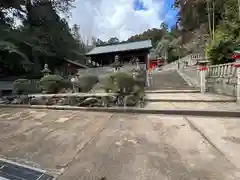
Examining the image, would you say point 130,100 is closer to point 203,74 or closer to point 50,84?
point 203,74

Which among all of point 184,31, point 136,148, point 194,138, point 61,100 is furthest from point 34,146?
point 184,31

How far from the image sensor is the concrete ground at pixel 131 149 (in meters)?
1.59

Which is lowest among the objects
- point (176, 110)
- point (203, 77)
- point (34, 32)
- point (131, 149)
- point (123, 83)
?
point (131, 149)

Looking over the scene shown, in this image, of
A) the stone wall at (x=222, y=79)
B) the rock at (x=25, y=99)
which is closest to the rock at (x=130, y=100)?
the stone wall at (x=222, y=79)

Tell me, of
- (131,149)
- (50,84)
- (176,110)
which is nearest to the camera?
(131,149)

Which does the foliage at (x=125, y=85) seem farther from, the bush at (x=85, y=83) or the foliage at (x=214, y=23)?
the bush at (x=85, y=83)

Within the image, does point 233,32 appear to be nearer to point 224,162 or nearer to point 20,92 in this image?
point 224,162

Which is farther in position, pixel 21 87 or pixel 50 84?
pixel 50 84

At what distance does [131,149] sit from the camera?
6.95 feet

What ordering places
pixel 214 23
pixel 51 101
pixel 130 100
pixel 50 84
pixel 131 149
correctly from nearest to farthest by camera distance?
pixel 131 149
pixel 130 100
pixel 51 101
pixel 50 84
pixel 214 23

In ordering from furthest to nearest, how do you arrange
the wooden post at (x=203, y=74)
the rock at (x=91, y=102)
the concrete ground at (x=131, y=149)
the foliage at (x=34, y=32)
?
the foliage at (x=34, y=32), the wooden post at (x=203, y=74), the rock at (x=91, y=102), the concrete ground at (x=131, y=149)

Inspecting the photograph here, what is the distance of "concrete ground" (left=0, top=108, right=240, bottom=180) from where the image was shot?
1.59 m

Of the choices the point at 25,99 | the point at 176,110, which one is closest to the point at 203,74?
the point at 176,110

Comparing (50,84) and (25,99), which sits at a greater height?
(50,84)
